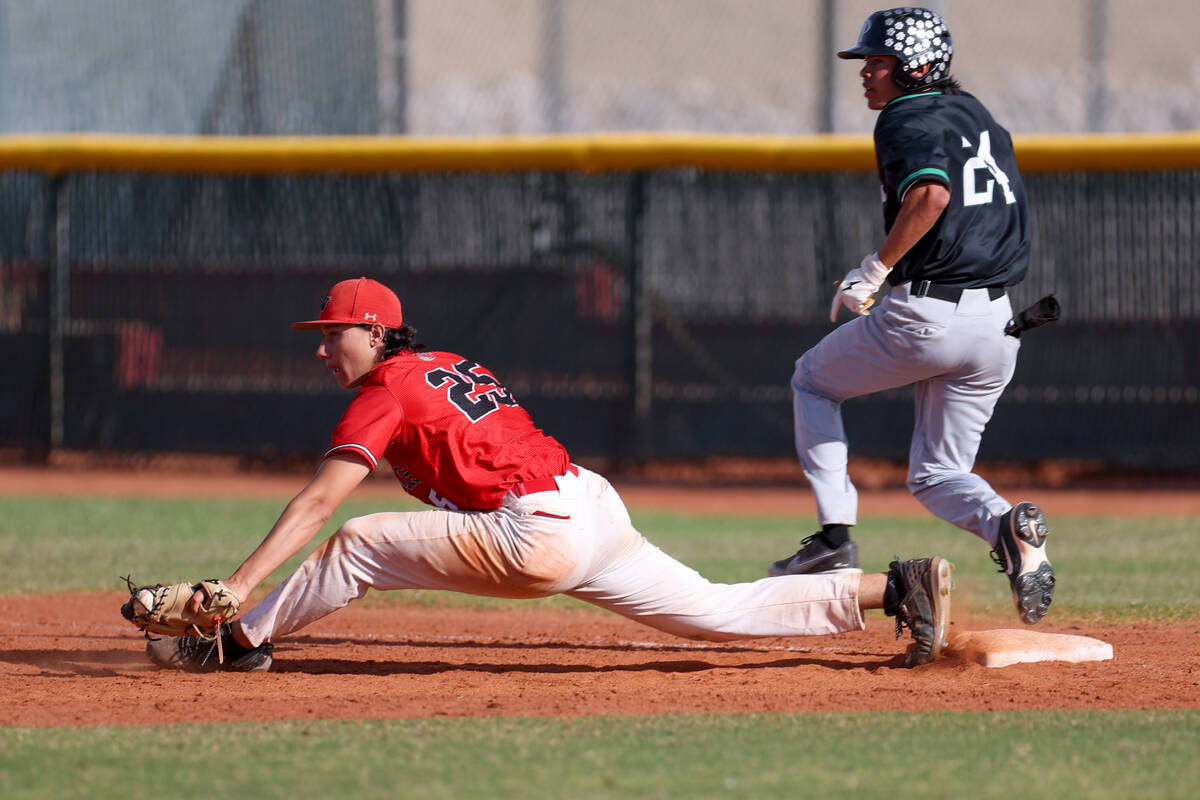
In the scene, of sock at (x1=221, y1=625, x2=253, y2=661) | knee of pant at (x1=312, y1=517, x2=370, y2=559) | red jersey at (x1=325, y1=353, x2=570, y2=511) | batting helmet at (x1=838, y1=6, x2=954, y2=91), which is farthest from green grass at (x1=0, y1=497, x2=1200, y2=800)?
batting helmet at (x1=838, y1=6, x2=954, y2=91)

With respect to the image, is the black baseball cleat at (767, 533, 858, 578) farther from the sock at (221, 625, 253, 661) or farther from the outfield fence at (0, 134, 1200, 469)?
the outfield fence at (0, 134, 1200, 469)

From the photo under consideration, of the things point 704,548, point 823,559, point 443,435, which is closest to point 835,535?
point 823,559

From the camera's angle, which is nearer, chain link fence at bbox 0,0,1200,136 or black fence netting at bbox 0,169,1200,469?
black fence netting at bbox 0,169,1200,469

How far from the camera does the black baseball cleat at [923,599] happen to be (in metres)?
4.80

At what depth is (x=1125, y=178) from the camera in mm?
11836

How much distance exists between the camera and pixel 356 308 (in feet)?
15.3

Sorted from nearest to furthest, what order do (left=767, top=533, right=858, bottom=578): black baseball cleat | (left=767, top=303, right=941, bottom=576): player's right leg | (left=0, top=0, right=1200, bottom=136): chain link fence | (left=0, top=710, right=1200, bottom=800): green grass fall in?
(left=0, top=710, right=1200, bottom=800): green grass < (left=767, top=303, right=941, bottom=576): player's right leg < (left=767, top=533, right=858, bottom=578): black baseball cleat < (left=0, top=0, right=1200, bottom=136): chain link fence

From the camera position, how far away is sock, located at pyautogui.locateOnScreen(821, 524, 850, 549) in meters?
5.19

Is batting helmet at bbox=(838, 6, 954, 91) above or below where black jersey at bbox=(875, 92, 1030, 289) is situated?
above

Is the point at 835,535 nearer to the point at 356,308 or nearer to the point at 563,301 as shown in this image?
the point at 356,308

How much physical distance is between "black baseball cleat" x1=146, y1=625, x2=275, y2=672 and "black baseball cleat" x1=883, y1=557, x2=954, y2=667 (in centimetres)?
217

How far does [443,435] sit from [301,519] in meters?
0.52

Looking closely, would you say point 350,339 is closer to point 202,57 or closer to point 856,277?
point 856,277

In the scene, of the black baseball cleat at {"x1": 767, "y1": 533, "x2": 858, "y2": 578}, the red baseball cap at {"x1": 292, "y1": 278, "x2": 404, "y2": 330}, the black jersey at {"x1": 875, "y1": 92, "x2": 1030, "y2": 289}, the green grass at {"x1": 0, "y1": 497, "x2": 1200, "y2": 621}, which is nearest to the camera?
the red baseball cap at {"x1": 292, "y1": 278, "x2": 404, "y2": 330}
